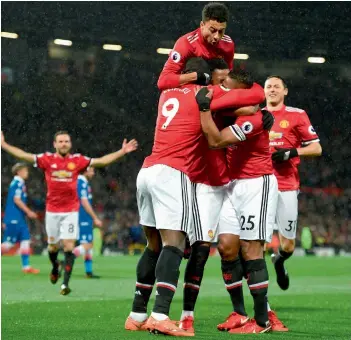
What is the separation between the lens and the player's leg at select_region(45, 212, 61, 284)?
10.9m

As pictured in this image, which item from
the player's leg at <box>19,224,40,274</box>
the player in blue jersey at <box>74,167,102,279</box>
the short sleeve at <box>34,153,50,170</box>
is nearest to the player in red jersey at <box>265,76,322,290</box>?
the short sleeve at <box>34,153,50,170</box>

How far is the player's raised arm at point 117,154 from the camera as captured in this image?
805 cm

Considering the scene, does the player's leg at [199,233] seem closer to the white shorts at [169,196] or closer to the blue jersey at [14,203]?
the white shorts at [169,196]

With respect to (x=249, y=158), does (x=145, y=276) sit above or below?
below

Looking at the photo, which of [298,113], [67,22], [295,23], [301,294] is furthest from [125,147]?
[67,22]

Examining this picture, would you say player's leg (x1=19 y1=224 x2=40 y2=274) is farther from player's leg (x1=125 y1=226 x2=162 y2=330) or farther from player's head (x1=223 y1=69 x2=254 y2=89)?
player's head (x1=223 y1=69 x2=254 y2=89)

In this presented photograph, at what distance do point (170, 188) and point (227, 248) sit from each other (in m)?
0.79

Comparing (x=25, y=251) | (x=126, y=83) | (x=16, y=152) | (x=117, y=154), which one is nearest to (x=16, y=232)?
(x=25, y=251)

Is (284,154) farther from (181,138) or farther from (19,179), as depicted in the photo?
(19,179)

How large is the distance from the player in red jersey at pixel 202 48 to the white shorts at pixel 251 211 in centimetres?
81

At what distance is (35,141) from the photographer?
31.7 metres

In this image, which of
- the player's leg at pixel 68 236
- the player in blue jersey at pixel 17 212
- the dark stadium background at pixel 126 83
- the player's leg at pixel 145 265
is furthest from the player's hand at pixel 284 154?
the dark stadium background at pixel 126 83

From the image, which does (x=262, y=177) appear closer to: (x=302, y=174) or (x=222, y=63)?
(x=222, y=63)

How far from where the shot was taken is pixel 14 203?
1612 centimetres
